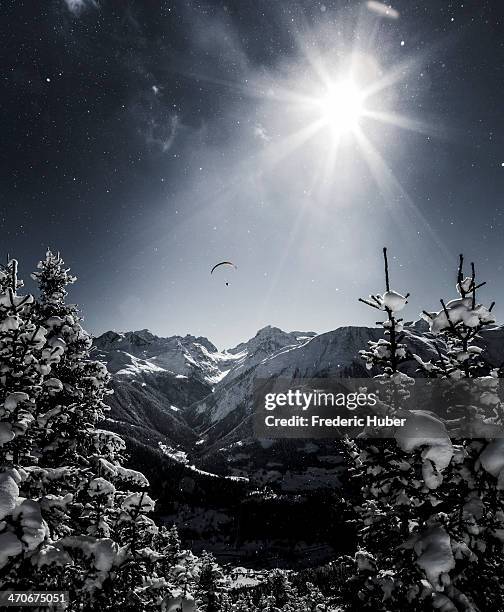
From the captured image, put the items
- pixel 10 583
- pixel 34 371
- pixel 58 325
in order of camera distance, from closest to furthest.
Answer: pixel 10 583 → pixel 34 371 → pixel 58 325

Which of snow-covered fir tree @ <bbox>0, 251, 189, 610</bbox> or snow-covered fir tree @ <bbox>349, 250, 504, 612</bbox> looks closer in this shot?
snow-covered fir tree @ <bbox>349, 250, 504, 612</bbox>

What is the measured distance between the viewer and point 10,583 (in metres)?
5.92

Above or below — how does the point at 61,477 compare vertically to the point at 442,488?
below

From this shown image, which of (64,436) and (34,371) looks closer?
(34,371)

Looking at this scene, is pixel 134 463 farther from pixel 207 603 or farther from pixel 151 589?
pixel 151 589

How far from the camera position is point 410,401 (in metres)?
7.71

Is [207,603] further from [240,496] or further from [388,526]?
[240,496]

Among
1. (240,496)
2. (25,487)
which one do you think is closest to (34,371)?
(25,487)

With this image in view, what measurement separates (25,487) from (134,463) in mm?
181860

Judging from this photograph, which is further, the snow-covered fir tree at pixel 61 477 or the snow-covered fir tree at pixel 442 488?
the snow-covered fir tree at pixel 61 477

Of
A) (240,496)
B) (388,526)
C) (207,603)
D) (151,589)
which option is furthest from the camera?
(240,496)

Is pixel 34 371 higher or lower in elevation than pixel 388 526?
higher

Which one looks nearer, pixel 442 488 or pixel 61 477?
pixel 442 488

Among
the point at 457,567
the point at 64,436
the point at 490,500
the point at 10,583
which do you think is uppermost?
the point at 64,436
